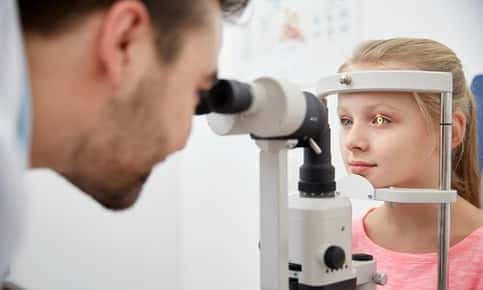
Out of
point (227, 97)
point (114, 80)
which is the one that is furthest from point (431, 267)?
point (114, 80)

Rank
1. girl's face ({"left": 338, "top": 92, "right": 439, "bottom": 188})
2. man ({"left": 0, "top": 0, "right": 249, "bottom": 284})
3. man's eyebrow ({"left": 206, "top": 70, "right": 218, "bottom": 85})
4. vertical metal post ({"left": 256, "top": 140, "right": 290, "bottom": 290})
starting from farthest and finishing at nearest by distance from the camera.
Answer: girl's face ({"left": 338, "top": 92, "right": 439, "bottom": 188}), vertical metal post ({"left": 256, "top": 140, "right": 290, "bottom": 290}), man's eyebrow ({"left": 206, "top": 70, "right": 218, "bottom": 85}), man ({"left": 0, "top": 0, "right": 249, "bottom": 284})

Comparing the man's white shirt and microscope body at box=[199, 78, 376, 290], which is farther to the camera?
microscope body at box=[199, 78, 376, 290]

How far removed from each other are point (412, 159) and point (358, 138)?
4.3 inches

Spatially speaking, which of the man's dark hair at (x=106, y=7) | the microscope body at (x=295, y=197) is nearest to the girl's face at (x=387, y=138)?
the microscope body at (x=295, y=197)

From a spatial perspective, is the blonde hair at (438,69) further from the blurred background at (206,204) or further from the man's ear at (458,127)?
the blurred background at (206,204)

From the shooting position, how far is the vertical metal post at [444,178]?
2.79 ft

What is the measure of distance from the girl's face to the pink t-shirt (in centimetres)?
17

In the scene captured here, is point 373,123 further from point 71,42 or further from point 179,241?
point 179,241

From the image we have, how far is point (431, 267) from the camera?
101cm

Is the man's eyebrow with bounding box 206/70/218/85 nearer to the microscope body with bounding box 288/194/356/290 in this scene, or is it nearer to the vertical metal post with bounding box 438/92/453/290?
the microscope body with bounding box 288/194/356/290

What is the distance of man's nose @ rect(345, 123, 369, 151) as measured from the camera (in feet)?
3.10

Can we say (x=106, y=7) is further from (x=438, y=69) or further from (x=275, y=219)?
(x=438, y=69)

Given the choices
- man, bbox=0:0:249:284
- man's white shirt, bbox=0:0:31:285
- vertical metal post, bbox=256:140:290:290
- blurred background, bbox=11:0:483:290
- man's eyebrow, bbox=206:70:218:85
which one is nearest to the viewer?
man's white shirt, bbox=0:0:31:285

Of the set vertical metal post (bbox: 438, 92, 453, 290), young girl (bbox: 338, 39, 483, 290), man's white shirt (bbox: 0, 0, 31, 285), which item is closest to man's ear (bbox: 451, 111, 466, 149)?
young girl (bbox: 338, 39, 483, 290)
